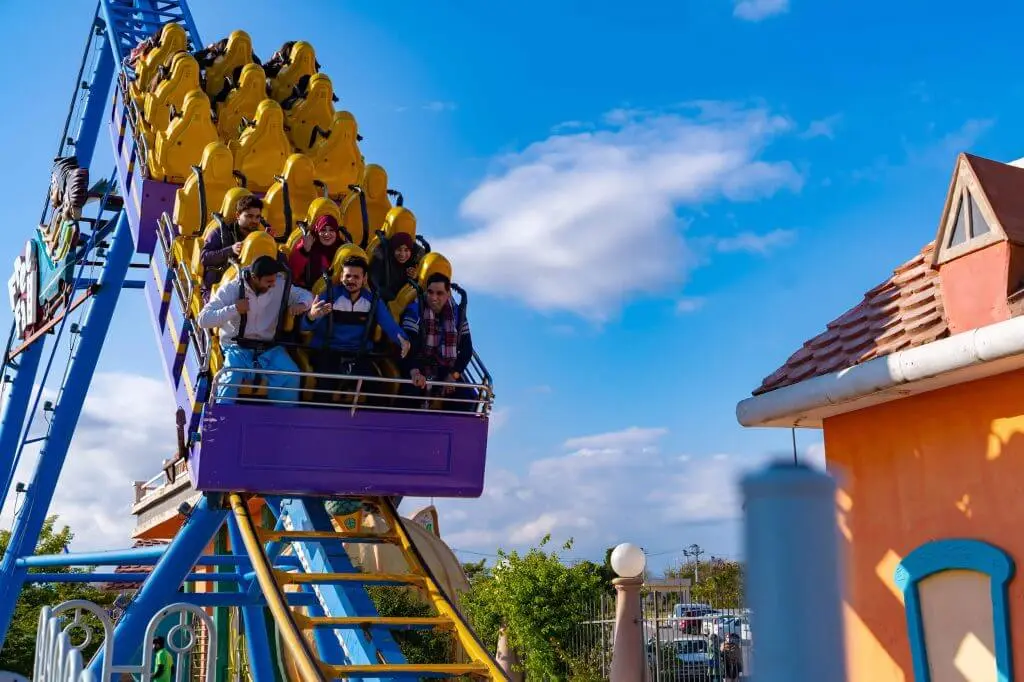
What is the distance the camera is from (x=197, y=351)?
670cm

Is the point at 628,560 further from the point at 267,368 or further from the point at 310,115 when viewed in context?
the point at 310,115

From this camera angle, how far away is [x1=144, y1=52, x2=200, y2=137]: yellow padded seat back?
8.73m

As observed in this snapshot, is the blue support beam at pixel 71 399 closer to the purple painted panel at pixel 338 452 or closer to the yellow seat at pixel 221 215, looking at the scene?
the yellow seat at pixel 221 215

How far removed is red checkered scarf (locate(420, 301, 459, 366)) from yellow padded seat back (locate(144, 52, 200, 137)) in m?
3.44

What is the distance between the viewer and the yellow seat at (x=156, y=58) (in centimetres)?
950

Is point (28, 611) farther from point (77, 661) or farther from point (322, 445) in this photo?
point (77, 661)

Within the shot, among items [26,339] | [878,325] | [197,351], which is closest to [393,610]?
[26,339]

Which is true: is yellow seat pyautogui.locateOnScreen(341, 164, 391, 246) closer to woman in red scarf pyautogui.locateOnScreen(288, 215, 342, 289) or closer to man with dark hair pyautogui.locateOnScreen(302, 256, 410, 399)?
woman in red scarf pyautogui.locateOnScreen(288, 215, 342, 289)

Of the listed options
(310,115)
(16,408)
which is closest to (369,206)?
(310,115)

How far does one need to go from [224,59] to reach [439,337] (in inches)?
171

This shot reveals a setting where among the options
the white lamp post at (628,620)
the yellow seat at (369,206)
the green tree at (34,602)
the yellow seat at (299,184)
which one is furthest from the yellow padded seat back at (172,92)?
the green tree at (34,602)

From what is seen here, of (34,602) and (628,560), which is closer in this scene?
(628,560)

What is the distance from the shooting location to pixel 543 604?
651 inches

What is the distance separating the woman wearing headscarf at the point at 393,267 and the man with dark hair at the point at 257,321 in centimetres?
76
